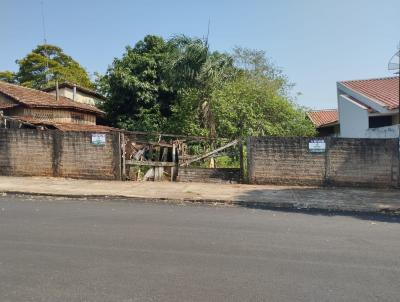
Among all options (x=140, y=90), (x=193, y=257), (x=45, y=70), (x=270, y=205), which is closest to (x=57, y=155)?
(x=270, y=205)

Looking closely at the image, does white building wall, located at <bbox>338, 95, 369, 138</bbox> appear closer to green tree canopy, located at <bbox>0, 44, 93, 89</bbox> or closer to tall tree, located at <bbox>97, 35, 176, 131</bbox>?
tall tree, located at <bbox>97, 35, 176, 131</bbox>

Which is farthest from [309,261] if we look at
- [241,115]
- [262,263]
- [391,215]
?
[241,115]

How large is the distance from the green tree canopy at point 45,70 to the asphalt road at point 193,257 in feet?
122

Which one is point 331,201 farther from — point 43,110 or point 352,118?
point 43,110

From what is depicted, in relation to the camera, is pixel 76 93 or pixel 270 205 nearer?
pixel 270 205

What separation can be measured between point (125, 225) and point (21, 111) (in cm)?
1887

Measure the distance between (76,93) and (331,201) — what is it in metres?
27.6

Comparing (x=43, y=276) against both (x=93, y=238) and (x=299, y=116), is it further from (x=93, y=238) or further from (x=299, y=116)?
(x=299, y=116)

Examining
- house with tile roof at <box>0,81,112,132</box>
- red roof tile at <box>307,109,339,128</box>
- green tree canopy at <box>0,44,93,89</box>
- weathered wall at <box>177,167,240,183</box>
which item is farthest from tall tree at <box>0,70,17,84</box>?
weathered wall at <box>177,167,240,183</box>

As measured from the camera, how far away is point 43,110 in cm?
2480

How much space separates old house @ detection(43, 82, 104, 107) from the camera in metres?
33.3

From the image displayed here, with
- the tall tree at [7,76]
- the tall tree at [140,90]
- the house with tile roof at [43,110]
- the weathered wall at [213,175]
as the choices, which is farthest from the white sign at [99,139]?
the tall tree at [7,76]

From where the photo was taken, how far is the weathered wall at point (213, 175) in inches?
547

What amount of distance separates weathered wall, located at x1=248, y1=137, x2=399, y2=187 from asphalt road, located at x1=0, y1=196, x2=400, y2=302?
4.28m
